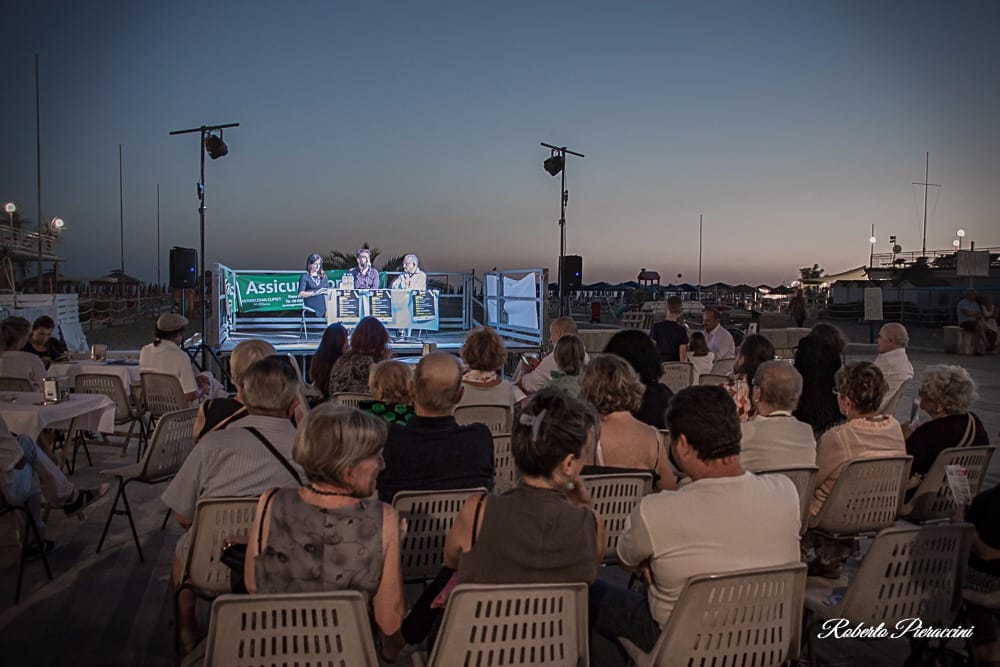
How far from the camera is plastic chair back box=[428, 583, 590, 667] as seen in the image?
1541 mm

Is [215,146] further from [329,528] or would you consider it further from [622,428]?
[329,528]

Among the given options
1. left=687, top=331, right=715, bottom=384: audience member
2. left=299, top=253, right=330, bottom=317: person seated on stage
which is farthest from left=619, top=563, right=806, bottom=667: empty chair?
left=299, top=253, right=330, bottom=317: person seated on stage

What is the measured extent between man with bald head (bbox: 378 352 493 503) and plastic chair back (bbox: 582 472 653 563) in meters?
0.41

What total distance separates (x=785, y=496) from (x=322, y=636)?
1.26 meters

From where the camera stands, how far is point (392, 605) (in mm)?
1856

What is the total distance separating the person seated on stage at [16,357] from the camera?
17.1 ft

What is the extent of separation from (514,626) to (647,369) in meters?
2.43

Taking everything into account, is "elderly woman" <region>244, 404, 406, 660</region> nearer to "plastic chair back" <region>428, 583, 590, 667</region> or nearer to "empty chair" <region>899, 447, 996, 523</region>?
"plastic chair back" <region>428, 583, 590, 667</region>

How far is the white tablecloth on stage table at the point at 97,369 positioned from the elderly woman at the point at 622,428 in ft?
16.7

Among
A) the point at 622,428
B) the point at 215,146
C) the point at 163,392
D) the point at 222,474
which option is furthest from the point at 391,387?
the point at 215,146

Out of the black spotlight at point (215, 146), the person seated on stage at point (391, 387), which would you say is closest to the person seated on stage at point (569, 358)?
the person seated on stage at point (391, 387)

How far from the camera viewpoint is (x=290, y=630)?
151 cm

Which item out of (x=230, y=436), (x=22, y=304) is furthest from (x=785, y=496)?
(x=22, y=304)

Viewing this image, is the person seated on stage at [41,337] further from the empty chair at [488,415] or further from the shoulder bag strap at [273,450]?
the shoulder bag strap at [273,450]
